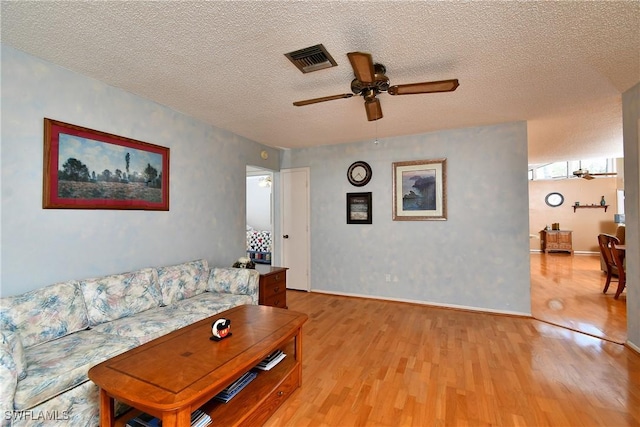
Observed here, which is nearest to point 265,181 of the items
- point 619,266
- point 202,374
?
point 202,374

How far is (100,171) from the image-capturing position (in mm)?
2541

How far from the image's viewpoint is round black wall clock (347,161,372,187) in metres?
4.58

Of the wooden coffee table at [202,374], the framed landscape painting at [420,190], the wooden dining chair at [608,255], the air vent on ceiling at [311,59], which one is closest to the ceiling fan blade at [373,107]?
the air vent on ceiling at [311,59]

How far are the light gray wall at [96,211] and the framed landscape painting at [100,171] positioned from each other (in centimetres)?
6

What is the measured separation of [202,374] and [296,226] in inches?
148

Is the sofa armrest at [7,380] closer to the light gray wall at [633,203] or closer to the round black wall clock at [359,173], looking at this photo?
the round black wall clock at [359,173]

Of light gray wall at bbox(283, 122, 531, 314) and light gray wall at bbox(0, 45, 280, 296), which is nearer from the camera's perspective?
light gray wall at bbox(0, 45, 280, 296)

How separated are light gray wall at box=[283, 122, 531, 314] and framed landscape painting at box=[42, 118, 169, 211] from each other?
2.56 m

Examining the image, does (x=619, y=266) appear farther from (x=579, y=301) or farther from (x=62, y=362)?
(x=62, y=362)

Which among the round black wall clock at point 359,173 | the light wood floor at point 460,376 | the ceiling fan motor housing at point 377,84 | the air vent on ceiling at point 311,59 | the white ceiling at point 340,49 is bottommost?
the light wood floor at point 460,376

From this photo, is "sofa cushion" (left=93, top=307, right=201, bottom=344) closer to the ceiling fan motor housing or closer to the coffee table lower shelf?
the coffee table lower shelf

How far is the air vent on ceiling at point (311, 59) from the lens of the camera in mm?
2051

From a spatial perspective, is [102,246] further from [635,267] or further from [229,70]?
[635,267]

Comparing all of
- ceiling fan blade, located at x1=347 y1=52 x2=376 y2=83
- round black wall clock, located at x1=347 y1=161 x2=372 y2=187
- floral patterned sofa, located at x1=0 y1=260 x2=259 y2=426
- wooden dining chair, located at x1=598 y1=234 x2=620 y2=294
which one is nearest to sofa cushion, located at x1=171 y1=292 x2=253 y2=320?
floral patterned sofa, located at x1=0 y1=260 x2=259 y2=426
